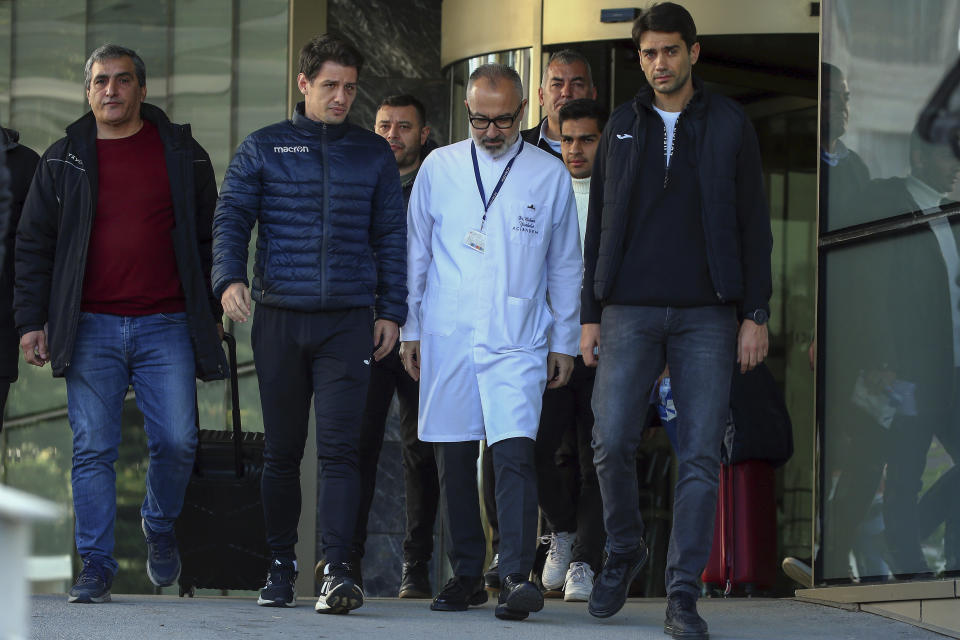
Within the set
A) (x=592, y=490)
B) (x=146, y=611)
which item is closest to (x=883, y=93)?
(x=592, y=490)

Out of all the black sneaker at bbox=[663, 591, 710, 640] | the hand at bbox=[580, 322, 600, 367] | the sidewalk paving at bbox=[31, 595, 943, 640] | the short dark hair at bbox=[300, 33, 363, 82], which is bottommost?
the sidewalk paving at bbox=[31, 595, 943, 640]

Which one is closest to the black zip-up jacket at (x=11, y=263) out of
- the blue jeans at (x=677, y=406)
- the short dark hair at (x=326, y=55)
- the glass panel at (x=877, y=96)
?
the short dark hair at (x=326, y=55)

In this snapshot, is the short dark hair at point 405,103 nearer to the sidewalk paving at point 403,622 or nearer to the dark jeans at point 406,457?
the dark jeans at point 406,457

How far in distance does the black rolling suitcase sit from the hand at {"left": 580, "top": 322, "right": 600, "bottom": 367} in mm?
1896

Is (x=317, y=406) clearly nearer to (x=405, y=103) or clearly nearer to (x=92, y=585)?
(x=92, y=585)

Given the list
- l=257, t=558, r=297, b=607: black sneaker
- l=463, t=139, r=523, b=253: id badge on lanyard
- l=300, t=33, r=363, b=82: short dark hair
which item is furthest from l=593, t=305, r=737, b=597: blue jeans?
l=300, t=33, r=363, b=82: short dark hair

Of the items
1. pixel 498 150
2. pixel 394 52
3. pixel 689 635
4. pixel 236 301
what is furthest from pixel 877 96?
pixel 394 52

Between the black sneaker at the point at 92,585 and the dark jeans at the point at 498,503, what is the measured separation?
132 cm

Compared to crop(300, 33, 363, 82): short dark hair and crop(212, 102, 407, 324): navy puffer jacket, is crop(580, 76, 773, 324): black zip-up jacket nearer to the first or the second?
crop(212, 102, 407, 324): navy puffer jacket

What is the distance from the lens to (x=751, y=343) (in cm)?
564

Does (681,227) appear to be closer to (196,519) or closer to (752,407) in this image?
(752,407)

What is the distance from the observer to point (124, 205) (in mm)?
6121

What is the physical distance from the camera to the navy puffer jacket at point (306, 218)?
5906 millimetres

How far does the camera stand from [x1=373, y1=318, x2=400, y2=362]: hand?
19.8 feet
